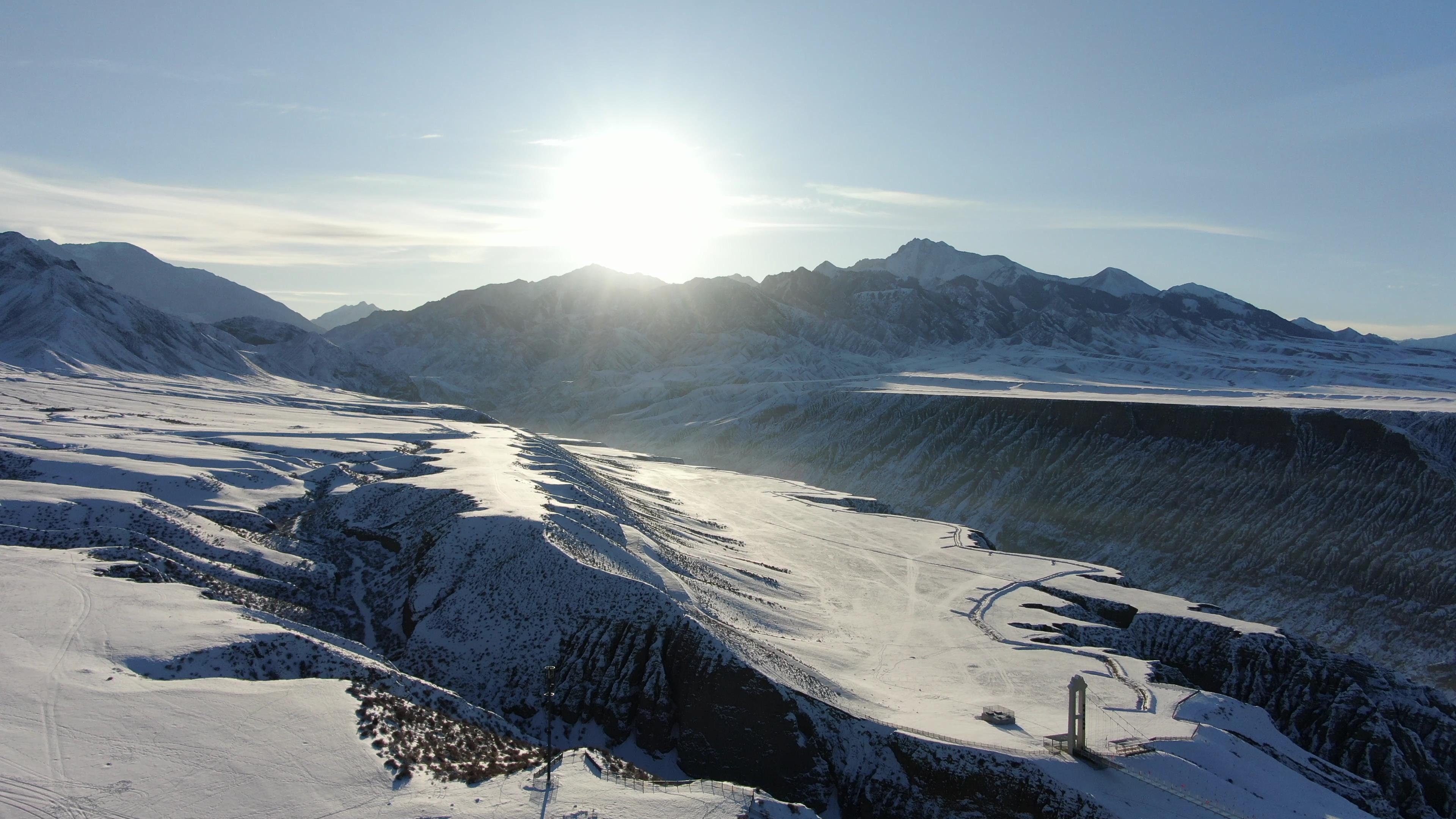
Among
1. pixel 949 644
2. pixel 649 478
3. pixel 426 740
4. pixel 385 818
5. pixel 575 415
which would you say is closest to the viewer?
pixel 385 818

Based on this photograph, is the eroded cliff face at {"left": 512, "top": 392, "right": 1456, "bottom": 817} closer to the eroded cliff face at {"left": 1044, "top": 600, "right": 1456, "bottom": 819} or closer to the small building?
the eroded cliff face at {"left": 1044, "top": 600, "right": 1456, "bottom": 819}

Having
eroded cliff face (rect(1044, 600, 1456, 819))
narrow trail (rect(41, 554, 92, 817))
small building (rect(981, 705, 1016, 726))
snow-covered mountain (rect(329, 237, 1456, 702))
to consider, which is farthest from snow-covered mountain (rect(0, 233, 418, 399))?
eroded cliff face (rect(1044, 600, 1456, 819))

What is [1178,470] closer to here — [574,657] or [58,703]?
[574,657]

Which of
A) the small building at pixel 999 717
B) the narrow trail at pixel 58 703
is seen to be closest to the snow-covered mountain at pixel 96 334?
the narrow trail at pixel 58 703

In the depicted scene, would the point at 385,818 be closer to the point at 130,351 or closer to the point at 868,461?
the point at 868,461

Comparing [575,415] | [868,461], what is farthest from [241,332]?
[868,461]

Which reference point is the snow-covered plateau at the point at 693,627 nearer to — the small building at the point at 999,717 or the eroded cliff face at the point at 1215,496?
the small building at the point at 999,717
